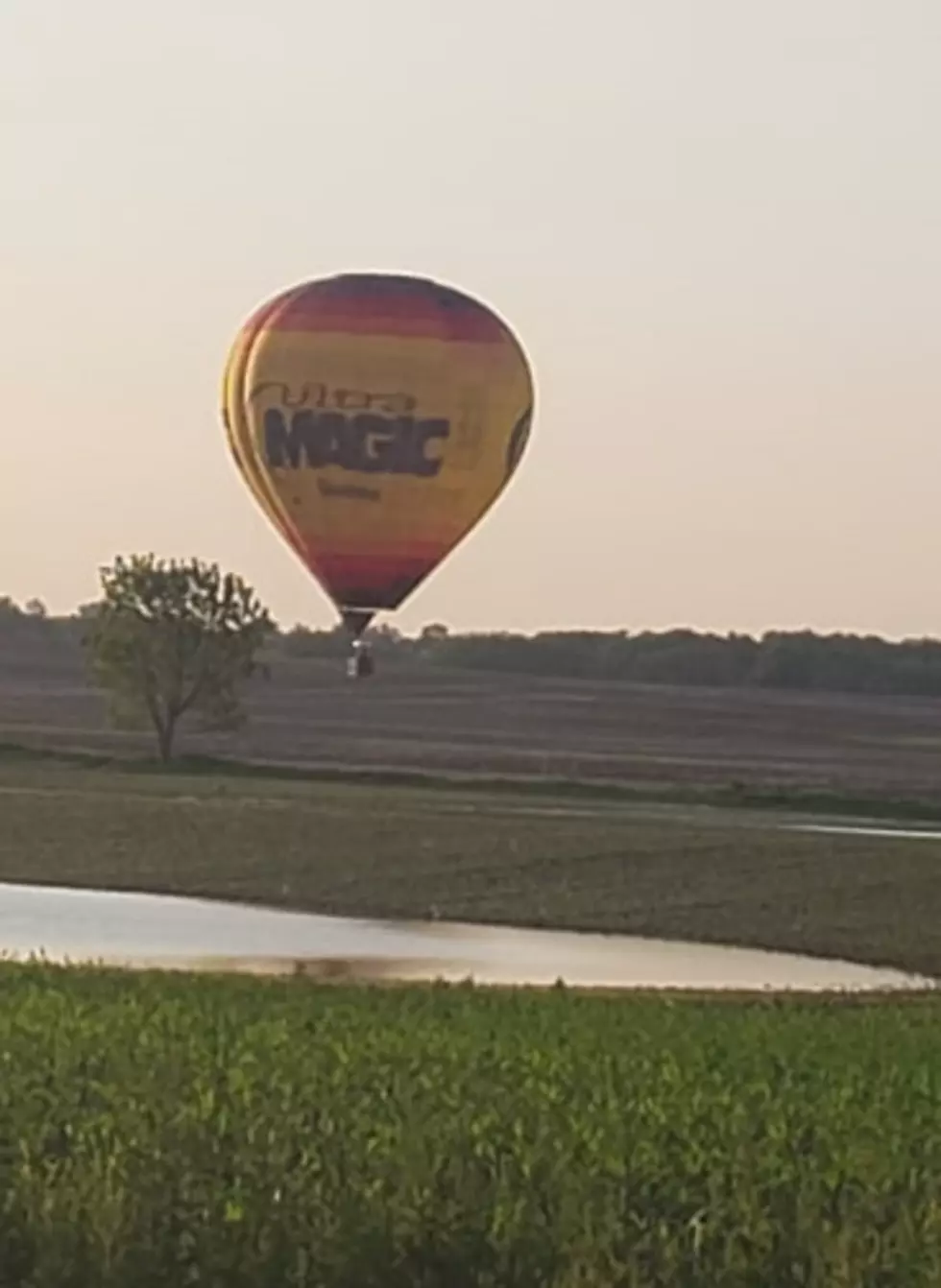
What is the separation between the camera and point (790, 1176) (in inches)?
617

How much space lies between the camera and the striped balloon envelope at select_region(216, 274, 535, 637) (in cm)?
4531

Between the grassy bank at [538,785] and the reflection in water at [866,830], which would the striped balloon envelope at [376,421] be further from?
the grassy bank at [538,785]

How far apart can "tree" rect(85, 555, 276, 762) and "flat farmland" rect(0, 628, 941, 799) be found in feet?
4.33

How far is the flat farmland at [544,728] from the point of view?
8381cm

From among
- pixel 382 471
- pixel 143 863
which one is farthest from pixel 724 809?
pixel 382 471

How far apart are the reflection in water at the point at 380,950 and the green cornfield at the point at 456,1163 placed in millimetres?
12668

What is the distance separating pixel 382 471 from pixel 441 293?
248 cm

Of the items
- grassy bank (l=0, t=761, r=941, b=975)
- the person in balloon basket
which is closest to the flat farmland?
grassy bank (l=0, t=761, r=941, b=975)

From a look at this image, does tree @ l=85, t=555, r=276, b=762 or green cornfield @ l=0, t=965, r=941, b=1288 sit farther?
tree @ l=85, t=555, r=276, b=762

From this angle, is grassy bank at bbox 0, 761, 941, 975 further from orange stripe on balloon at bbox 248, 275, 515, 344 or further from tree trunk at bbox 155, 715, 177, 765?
tree trunk at bbox 155, 715, 177, 765

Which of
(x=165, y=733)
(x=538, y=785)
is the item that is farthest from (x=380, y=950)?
(x=165, y=733)

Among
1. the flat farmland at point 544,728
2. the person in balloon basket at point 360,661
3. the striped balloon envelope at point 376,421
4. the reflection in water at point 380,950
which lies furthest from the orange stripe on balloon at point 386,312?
the flat farmland at point 544,728

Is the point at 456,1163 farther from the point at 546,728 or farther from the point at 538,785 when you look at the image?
the point at 546,728

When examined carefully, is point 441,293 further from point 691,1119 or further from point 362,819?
point 691,1119
